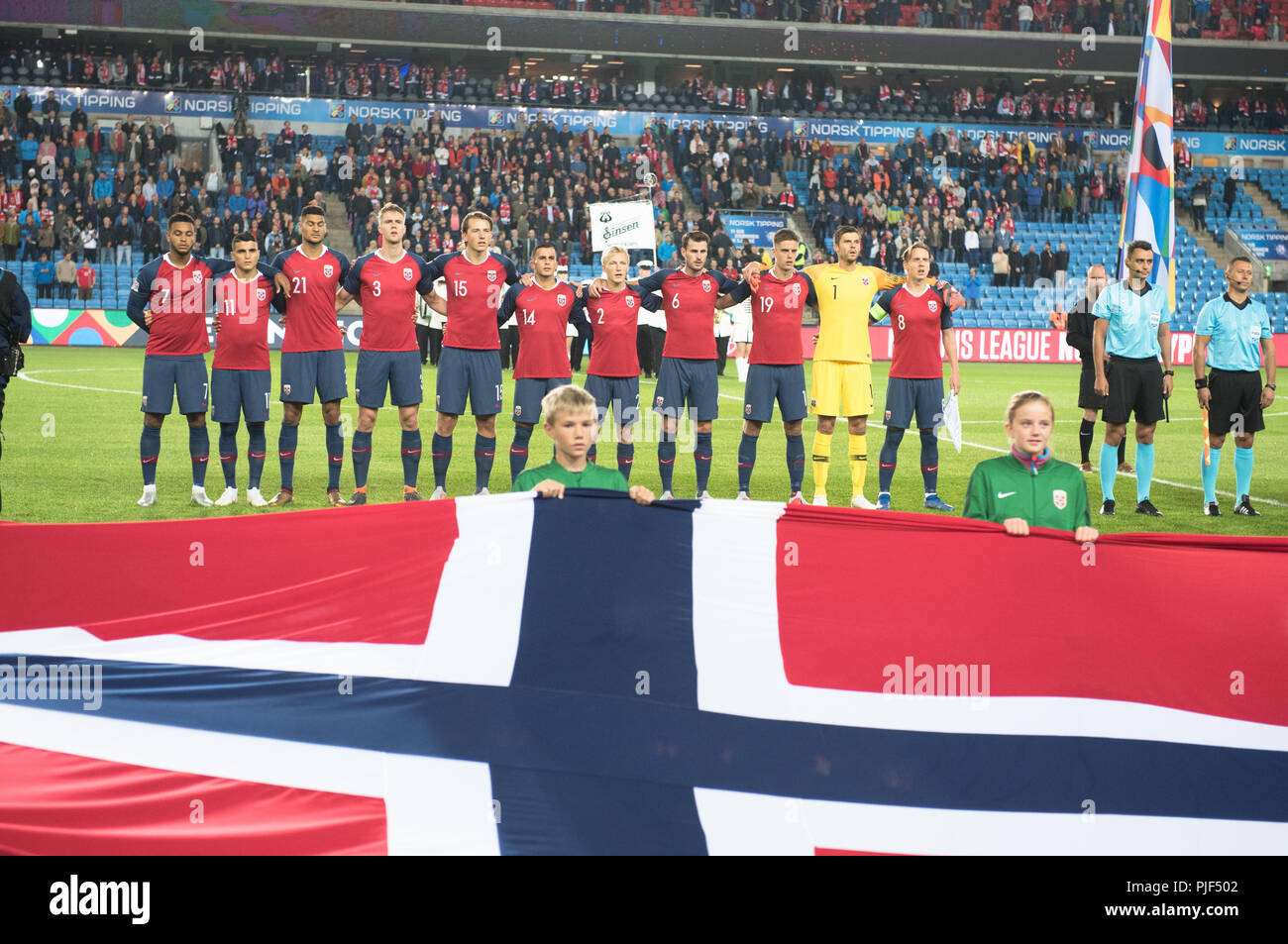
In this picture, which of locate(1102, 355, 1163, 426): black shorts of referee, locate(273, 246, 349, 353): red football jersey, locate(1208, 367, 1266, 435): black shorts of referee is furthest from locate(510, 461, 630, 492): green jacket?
locate(1208, 367, 1266, 435): black shorts of referee

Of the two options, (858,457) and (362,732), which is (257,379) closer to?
(858,457)

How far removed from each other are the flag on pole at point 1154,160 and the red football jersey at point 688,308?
3808mm

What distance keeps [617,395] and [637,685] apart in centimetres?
548

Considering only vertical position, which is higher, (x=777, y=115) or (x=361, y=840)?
(x=777, y=115)

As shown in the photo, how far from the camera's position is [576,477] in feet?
16.2

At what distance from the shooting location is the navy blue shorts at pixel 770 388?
970 cm

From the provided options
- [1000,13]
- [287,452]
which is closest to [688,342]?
[287,452]

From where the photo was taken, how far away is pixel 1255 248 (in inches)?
1478

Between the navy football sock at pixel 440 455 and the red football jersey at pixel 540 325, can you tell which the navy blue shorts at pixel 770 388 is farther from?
the navy football sock at pixel 440 455

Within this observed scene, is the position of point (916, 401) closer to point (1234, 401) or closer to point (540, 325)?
point (1234, 401)

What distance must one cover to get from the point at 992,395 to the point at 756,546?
54.2 ft

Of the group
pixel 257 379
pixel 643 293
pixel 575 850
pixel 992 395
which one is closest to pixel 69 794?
pixel 575 850

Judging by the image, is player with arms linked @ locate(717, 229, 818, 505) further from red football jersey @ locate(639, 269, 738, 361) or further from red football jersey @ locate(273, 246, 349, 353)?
red football jersey @ locate(273, 246, 349, 353)

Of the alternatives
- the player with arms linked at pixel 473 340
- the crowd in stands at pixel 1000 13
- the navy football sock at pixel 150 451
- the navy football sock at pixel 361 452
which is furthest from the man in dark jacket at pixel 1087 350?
the crowd in stands at pixel 1000 13
